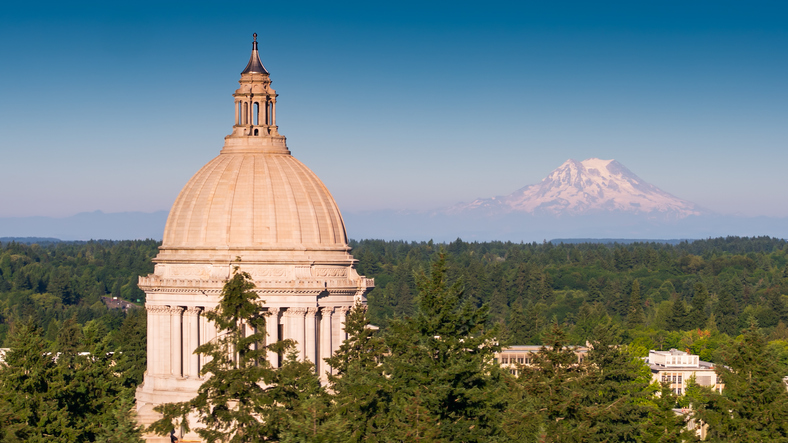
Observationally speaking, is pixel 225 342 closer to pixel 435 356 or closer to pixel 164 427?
pixel 164 427

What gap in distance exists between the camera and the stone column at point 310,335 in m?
92.9

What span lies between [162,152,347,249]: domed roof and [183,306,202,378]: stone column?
439 centimetres

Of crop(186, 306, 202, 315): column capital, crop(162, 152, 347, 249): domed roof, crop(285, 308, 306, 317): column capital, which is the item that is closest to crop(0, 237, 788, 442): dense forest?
crop(186, 306, 202, 315): column capital

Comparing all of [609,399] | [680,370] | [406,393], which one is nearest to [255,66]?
[609,399]

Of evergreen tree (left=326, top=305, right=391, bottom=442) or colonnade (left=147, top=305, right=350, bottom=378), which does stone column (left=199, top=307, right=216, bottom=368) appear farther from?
evergreen tree (left=326, top=305, right=391, bottom=442)

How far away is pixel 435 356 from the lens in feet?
210

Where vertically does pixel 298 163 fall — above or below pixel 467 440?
above

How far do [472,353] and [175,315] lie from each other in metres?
35.6

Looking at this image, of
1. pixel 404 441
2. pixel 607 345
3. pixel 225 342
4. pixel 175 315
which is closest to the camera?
pixel 404 441

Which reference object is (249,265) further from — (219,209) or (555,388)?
(555,388)

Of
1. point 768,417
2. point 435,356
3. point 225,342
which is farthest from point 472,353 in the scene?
point 768,417

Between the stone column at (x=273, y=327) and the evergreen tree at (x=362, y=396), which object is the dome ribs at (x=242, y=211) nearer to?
the stone column at (x=273, y=327)

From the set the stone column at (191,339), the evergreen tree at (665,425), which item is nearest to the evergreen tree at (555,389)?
the evergreen tree at (665,425)

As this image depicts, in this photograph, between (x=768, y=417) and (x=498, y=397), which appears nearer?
(x=498, y=397)
